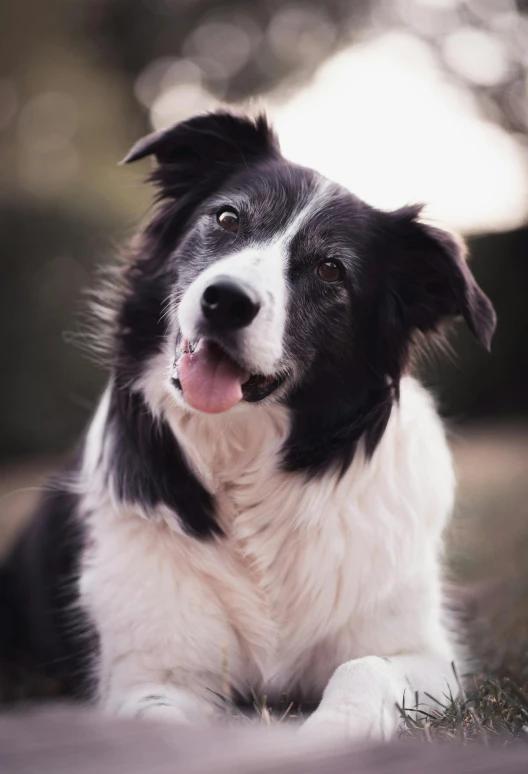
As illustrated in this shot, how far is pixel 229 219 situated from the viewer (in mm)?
3027

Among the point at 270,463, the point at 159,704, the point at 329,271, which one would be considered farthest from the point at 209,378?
the point at 159,704

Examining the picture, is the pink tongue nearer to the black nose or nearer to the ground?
the black nose

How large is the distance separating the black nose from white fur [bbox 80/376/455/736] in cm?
38

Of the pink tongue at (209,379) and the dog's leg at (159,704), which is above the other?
the pink tongue at (209,379)

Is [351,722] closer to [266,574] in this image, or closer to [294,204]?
[266,574]

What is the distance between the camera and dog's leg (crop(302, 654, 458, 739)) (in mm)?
2291

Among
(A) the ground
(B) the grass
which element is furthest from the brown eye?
(B) the grass

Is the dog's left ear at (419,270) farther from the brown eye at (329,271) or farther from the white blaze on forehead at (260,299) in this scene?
the white blaze on forehead at (260,299)

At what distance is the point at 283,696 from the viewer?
111 inches

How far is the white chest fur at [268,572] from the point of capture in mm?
2859

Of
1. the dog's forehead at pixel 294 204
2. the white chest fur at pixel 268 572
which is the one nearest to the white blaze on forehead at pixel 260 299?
the dog's forehead at pixel 294 204

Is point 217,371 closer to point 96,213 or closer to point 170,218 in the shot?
point 170,218

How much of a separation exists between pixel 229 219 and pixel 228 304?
598mm

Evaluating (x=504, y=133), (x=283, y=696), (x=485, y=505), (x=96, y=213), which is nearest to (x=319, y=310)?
(x=283, y=696)
